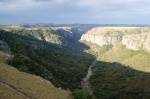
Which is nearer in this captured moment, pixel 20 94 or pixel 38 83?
pixel 20 94

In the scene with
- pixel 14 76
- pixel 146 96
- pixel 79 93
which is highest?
pixel 14 76

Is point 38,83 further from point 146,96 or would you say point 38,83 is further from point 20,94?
point 146,96

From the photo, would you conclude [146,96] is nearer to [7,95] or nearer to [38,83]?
[38,83]

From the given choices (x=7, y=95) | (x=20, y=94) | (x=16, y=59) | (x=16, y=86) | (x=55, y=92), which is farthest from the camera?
(x=16, y=59)

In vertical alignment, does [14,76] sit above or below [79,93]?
above

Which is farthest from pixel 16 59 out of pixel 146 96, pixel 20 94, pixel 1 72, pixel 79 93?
pixel 146 96

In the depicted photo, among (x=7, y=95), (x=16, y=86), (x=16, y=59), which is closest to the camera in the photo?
(x=7, y=95)

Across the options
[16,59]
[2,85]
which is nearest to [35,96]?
[2,85]

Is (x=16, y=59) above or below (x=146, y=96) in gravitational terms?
above

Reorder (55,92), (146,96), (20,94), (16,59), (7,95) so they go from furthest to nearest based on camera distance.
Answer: (146,96), (16,59), (55,92), (20,94), (7,95)
